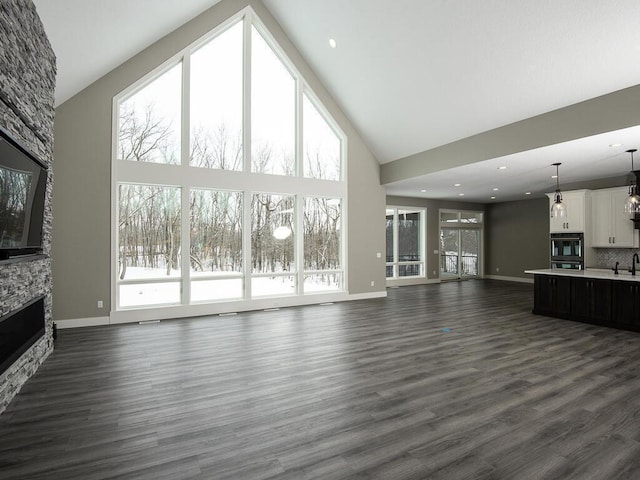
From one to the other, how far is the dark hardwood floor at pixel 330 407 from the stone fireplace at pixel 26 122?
0.25 meters

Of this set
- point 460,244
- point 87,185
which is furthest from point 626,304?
point 87,185

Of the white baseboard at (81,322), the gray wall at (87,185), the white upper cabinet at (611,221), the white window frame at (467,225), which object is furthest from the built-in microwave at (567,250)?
the white baseboard at (81,322)

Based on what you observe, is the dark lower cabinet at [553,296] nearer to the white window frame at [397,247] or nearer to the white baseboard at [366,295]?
the white baseboard at [366,295]

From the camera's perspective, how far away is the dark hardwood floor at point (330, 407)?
2123 millimetres

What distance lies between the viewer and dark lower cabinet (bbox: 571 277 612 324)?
5.73 meters

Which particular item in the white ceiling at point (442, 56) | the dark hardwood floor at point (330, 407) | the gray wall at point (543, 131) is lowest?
the dark hardwood floor at point (330, 407)

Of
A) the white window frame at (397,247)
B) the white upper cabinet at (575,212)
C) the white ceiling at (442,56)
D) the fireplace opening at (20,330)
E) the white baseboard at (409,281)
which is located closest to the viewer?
the fireplace opening at (20,330)

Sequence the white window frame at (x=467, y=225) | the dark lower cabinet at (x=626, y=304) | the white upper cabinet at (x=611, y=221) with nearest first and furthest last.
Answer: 1. the dark lower cabinet at (x=626, y=304)
2. the white upper cabinet at (x=611, y=221)
3. the white window frame at (x=467, y=225)

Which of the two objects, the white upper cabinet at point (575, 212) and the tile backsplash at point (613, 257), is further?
the white upper cabinet at point (575, 212)

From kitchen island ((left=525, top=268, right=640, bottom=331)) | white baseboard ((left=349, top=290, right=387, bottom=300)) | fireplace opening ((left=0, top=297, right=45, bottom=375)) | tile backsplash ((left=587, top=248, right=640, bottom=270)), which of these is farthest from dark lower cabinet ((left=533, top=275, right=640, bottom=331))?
fireplace opening ((left=0, top=297, right=45, bottom=375))

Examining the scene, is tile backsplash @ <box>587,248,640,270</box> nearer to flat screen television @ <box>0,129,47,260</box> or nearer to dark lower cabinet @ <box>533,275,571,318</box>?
dark lower cabinet @ <box>533,275,571,318</box>

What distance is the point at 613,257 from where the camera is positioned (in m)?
8.30

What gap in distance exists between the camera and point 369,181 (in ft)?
28.8

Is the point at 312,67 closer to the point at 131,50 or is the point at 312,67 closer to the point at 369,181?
the point at 369,181
